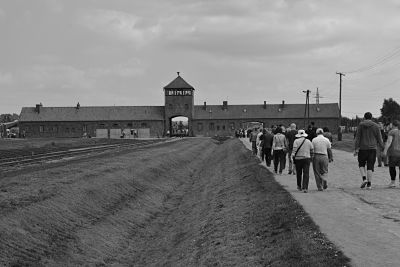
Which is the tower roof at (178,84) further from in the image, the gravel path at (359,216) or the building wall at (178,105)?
the gravel path at (359,216)

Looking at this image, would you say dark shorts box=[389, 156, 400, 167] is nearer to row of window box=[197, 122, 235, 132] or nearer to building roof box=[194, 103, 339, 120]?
row of window box=[197, 122, 235, 132]

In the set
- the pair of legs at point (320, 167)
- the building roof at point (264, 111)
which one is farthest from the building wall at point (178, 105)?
the pair of legs at point (320, 167)

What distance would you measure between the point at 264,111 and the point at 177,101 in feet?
65.8

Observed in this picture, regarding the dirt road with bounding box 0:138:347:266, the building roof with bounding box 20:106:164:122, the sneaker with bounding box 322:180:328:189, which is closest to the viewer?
the dirt road with bounding box 0:138:347:266

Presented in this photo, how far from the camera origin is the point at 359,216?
11758 millimetres

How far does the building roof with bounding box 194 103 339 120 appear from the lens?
12538 centimetres

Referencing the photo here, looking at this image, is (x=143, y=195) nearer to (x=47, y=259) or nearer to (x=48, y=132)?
(x=47, y=259)

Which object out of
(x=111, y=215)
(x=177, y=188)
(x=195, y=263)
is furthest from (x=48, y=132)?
(x=195, y=263)

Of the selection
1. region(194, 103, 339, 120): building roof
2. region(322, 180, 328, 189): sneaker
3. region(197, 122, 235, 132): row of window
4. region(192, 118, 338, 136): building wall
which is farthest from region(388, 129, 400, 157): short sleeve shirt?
region(194, 103, 339, 120): building roof

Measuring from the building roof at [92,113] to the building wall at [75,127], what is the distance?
854 millimetres

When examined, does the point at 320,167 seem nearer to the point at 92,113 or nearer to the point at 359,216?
the point at 359,216

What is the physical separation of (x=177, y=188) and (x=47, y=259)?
16.5 meters

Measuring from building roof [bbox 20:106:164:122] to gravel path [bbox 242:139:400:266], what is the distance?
4174 inches

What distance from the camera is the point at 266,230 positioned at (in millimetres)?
11570
